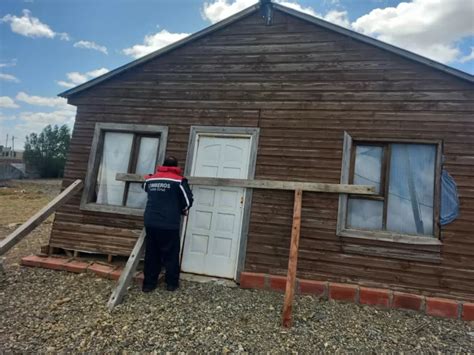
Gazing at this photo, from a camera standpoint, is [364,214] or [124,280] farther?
[364,214]

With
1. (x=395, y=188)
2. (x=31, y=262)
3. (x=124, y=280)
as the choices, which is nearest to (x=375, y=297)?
(x=395, y=188)

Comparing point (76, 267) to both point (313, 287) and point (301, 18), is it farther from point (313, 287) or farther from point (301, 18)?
point (301, 18)

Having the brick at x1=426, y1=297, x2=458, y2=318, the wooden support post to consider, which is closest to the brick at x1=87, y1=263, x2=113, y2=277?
the wooden support post

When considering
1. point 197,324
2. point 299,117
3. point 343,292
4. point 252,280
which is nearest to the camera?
point 197,324

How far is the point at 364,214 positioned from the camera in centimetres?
464

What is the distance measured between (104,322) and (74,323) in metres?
0.35

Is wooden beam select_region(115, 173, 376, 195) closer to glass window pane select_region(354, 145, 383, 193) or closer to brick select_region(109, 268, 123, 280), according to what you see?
glass window pane select_region(354, 145, 383, 193)

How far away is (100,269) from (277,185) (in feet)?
10.9

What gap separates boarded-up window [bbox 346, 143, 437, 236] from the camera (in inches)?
175

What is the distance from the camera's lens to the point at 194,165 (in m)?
5.33

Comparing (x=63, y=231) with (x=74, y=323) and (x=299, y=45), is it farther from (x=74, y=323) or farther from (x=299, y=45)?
(x=299, y=45)

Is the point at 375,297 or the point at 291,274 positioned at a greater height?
the point at 291,274

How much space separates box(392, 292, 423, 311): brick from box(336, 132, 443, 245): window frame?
0.76 m

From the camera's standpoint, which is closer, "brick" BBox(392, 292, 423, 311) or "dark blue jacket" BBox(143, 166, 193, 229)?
"brick" BBox(392, 292, 423, 311)
